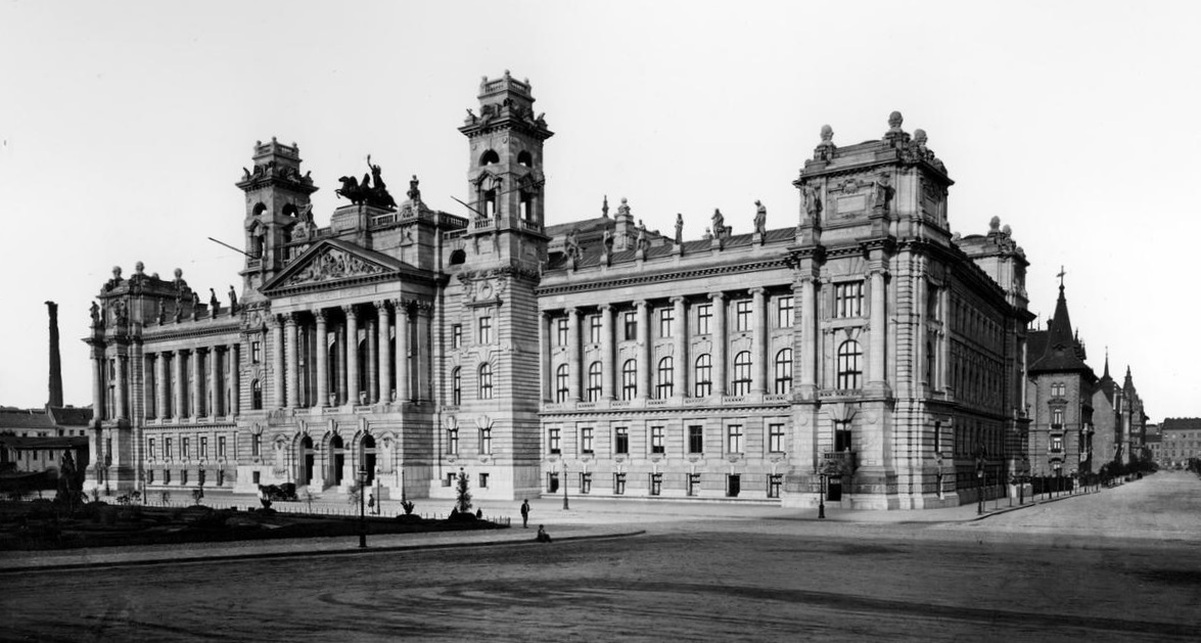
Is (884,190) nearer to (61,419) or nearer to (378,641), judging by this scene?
(378,641)

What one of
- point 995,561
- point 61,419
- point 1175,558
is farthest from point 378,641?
point 61,419

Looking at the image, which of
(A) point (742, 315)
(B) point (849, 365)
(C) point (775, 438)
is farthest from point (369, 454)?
(B) point (849, 365)

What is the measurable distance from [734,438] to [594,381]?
499 inches

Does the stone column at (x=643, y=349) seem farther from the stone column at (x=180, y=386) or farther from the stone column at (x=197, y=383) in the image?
the stone column at (x=180, y=386)

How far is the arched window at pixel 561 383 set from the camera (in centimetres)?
7975

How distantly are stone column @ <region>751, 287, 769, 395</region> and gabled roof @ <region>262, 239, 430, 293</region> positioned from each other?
1068 inches

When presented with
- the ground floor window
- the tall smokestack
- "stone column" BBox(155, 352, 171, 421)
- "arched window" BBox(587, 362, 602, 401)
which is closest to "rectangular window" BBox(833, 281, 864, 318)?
the ground floor window

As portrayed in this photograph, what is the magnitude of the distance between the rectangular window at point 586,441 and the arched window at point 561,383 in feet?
11.0

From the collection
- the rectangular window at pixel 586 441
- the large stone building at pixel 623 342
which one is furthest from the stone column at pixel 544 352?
the rectangular window at pixel 586 441

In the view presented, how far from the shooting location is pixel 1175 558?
36562 mm

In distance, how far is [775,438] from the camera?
68.8 meters

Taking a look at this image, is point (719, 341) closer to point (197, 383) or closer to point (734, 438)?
point (734, 438)

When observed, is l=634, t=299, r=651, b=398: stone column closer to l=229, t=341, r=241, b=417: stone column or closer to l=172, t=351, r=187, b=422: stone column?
l=229, t=341, r=241, b=417: stone column

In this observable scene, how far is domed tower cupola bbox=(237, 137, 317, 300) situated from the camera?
96.6m
